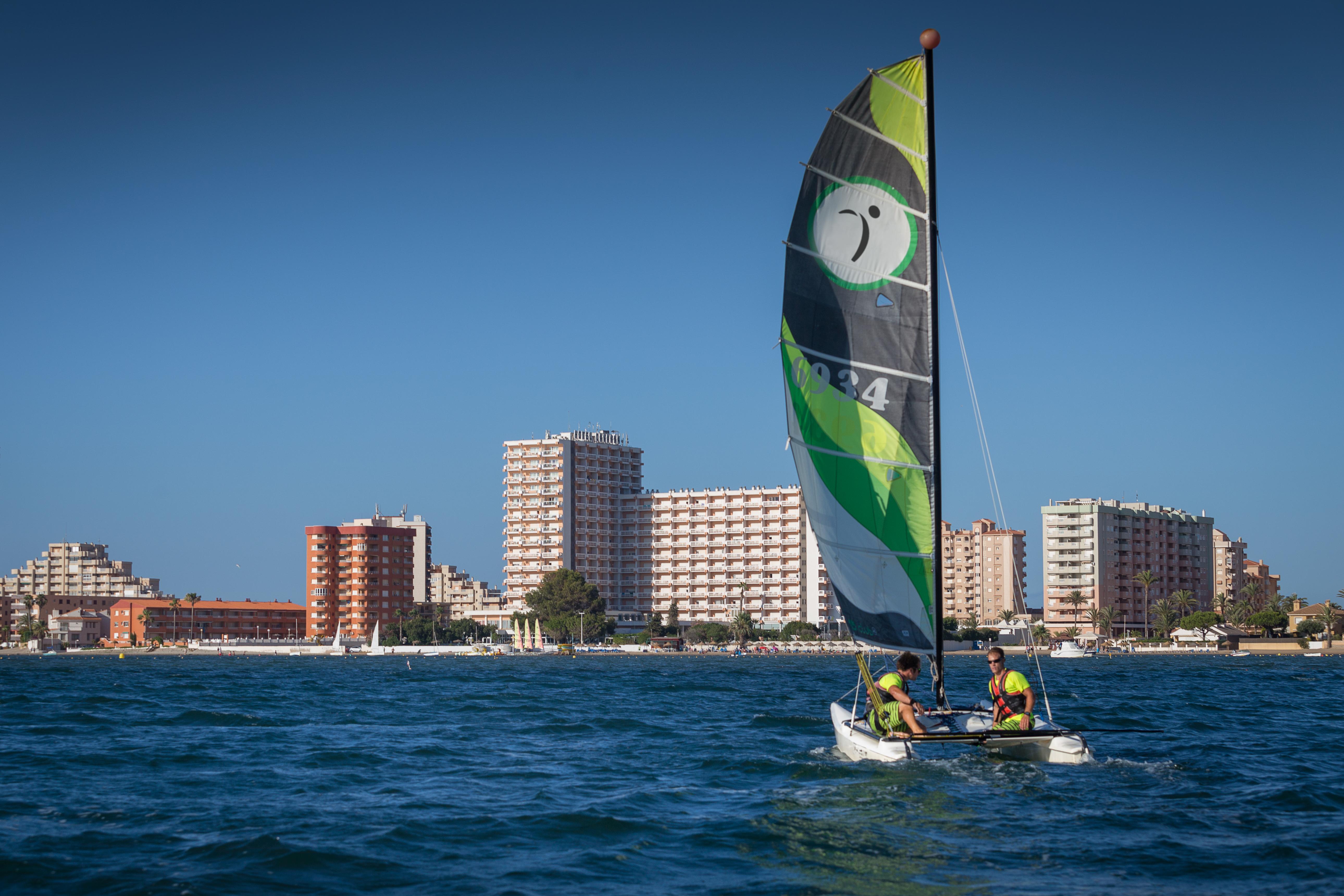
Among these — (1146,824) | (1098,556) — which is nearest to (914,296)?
(1146,824)

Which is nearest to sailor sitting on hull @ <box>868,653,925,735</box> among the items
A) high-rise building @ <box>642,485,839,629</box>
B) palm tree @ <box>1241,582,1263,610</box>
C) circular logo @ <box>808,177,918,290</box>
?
circular logo @ <box>808,177,918,290</box>

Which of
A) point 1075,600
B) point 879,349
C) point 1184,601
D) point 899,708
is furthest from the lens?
point 1075,600

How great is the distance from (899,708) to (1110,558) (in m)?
173

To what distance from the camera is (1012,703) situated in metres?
18.5

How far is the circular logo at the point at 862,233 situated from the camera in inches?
798

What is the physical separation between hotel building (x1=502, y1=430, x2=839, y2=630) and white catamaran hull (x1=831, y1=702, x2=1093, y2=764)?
162 m

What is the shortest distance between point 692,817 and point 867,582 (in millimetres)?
6466

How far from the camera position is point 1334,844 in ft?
44.5

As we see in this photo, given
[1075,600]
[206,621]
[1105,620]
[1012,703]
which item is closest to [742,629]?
[1075,600]

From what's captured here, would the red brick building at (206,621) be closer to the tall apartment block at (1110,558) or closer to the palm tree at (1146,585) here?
the tall apartment block at (1110,558)

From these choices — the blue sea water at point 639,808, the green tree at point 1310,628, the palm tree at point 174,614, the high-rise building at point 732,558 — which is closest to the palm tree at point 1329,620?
the green tree at point 1310,628

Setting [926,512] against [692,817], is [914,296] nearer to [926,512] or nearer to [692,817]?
[926,512]

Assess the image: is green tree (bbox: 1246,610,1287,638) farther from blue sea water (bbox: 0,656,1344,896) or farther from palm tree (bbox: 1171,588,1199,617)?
blue sea water (bbox: 0,656,1344,896)

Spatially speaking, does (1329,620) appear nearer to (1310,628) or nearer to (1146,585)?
(1310,628)
